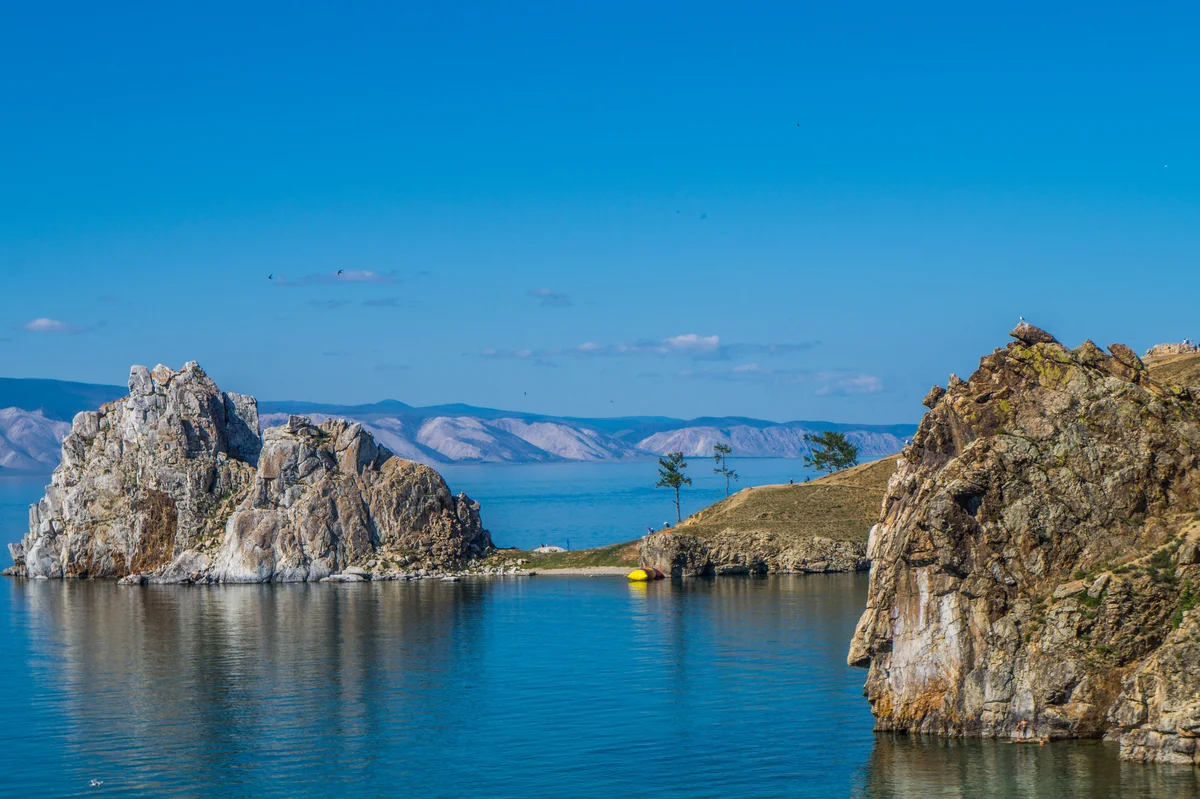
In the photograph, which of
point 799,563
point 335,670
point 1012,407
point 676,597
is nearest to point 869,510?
point 799,563

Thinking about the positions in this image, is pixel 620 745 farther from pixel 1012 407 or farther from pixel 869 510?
pixel 869 510

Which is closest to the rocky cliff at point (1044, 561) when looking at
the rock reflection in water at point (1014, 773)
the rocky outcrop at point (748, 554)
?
the rock reflection in water at point (1014, 773)

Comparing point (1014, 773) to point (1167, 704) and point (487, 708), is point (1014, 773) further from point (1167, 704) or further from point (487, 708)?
point (487, 708)

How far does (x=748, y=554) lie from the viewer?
595 feet

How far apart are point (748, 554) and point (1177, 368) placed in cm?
5973

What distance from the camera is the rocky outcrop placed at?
178m

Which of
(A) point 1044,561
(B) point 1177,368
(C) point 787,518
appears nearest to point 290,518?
(C) point 787,518

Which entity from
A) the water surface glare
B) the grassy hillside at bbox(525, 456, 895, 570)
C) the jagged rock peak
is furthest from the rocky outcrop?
the jagged rock peak

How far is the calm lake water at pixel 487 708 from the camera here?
2682 inches

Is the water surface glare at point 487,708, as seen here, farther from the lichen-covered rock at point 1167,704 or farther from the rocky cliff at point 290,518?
the rocky cliff at point 290,518

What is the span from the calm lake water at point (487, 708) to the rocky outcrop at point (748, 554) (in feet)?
74.9

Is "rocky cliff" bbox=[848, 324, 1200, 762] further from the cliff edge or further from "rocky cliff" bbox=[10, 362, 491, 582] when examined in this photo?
"rocky cliff" bbox=[10, 362, 491, 582]

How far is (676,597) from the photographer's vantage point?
156 metres

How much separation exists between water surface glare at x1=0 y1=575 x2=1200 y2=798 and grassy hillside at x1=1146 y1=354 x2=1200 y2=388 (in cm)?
4762
